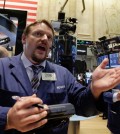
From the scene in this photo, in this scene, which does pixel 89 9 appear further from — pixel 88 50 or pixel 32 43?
pixel 32 43

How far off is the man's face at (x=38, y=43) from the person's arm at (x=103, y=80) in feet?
1.67

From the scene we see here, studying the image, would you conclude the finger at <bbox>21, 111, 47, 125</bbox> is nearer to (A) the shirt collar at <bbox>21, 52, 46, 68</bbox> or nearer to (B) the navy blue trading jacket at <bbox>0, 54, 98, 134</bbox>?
(B) the navy blue trading jacket at <bbox>0, 54, 98, 134</bbox>

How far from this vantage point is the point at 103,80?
132cm

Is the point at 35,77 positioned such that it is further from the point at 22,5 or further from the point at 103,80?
the point at 22,5

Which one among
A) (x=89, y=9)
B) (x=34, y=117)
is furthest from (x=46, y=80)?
(x=89, y=9)

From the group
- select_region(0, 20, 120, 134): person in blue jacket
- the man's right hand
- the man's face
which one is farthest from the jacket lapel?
the man's right hand

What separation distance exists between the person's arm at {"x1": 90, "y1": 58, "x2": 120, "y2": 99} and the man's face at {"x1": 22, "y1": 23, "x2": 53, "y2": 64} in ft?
1.67

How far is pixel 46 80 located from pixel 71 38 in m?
1.73

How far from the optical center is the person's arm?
1300mm

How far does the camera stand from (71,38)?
3256 millimetres

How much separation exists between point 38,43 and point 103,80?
2.12 ft

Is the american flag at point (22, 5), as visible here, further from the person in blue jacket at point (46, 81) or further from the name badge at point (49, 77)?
the name badge at point (49, 77)

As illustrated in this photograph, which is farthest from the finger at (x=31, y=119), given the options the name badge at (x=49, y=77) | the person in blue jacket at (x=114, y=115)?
the person in blue jacket at (x=114, y=115)

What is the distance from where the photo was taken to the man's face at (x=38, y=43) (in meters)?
1.72
